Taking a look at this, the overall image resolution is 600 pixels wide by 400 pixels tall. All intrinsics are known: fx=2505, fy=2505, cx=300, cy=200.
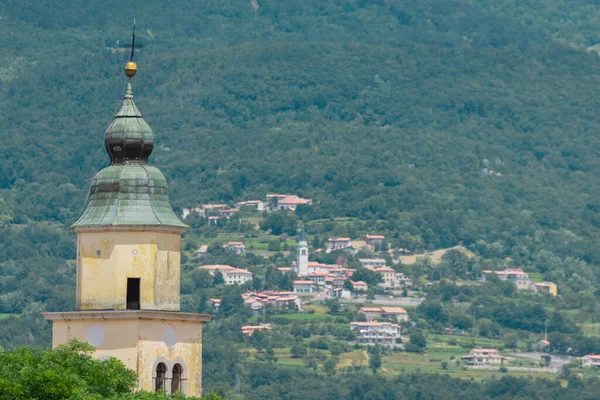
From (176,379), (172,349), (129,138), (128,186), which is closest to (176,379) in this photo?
(176,379)

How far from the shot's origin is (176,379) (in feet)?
125

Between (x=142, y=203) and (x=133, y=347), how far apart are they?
2.39 meters

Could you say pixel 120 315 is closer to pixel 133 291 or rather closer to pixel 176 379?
pixel 133 291

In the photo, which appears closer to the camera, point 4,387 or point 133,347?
point 4,387

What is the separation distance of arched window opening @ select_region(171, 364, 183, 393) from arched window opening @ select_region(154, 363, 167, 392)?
0.78 feet

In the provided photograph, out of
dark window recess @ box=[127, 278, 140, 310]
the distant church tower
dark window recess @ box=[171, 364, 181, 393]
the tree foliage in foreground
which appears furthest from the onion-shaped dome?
the tree foliage in foreground

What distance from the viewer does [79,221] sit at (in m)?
37.6

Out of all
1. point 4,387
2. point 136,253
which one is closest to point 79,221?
point 136,253

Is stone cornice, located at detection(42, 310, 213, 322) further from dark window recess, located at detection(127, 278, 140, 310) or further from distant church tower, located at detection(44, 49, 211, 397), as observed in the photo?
dark window recess, located at detection(127, 278, 140, 310)

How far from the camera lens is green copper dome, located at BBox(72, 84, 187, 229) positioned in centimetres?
3769

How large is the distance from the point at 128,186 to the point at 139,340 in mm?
2668

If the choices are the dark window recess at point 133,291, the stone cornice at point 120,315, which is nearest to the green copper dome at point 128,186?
the dark window recess at point 133,291

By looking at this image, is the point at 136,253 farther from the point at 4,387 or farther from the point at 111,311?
the point at 4,387

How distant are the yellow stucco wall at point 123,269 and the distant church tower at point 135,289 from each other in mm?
15
